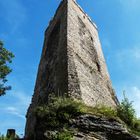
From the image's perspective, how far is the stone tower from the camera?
44.3 feet

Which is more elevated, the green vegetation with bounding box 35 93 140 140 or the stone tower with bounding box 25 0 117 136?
the stone tower with bounding box 25 0 117 136

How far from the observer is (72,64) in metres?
14.1

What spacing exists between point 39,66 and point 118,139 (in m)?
8.82

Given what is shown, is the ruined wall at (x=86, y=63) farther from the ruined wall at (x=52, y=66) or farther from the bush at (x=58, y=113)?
the bush at (x=58, y=113)

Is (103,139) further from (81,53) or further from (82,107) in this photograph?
(81,53)

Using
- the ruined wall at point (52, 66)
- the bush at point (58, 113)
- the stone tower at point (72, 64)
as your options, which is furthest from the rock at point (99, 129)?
the ruined wall at point (52, 66)

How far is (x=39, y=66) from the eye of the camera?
1858 cm

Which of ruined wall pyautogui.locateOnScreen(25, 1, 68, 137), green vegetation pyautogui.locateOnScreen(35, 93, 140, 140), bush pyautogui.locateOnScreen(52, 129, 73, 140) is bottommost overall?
bush pyautogui.locateOnScreen(52, 129, 73, 140)

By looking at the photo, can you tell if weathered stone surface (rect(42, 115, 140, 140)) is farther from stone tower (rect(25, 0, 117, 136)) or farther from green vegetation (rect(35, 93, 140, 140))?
stone tower (rect(25, 0, 117, 136))

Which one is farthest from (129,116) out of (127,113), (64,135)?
(64,135)

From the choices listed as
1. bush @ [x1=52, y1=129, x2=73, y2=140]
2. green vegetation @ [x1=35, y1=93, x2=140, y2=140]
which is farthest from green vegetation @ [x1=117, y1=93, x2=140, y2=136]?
bush @ [x1=52, y1=129, x2=73, y2=140]

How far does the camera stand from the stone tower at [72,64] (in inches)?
531

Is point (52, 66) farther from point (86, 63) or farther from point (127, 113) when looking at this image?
point (127, 113)

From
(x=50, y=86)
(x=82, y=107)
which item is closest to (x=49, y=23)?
(x=50, y=86)
